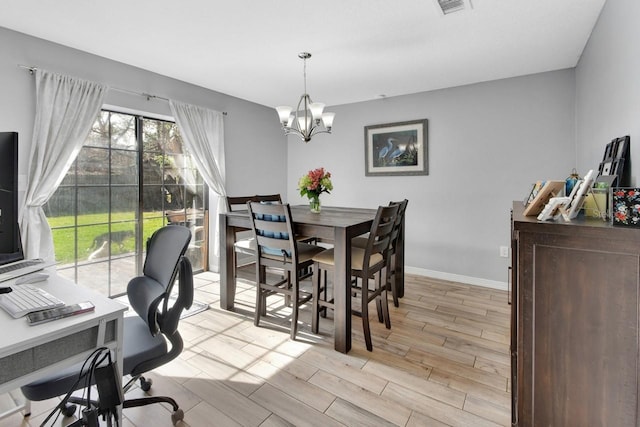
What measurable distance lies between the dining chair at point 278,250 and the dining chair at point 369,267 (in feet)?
0.45

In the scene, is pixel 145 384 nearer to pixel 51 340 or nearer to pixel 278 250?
pixel 51 340

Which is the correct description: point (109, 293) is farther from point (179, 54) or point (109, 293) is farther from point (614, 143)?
point (614, 143)

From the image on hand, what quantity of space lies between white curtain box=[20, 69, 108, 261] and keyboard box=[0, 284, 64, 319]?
1.58 meters

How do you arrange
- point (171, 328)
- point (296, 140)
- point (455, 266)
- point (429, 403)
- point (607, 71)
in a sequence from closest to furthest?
point (171, 328) → point (429, 403) → point (607, 71) → point (455, 266) → point (296, 140)

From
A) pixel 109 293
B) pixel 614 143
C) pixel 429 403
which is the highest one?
pixel 614 143

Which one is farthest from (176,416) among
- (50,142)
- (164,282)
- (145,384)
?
(50,142)

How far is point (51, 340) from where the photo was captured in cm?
98

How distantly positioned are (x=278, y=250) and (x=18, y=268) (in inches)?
61.3

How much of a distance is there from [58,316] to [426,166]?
12.2 feet

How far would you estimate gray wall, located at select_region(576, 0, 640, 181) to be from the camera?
1.54 metres

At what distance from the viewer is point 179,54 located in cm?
283

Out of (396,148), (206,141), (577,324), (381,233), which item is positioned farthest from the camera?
(396,148)

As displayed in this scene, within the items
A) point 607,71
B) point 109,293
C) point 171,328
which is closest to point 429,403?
point 171,328

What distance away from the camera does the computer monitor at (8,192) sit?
1270 mm
